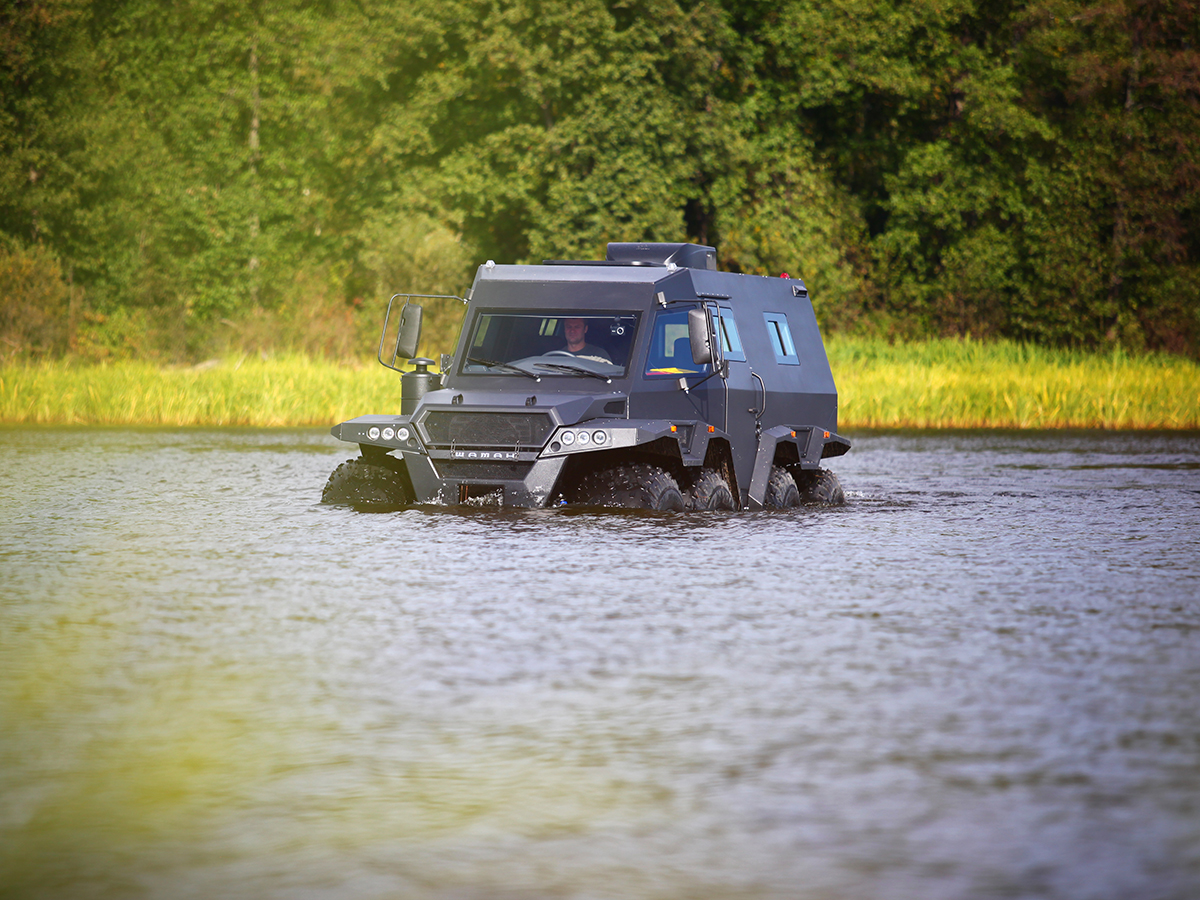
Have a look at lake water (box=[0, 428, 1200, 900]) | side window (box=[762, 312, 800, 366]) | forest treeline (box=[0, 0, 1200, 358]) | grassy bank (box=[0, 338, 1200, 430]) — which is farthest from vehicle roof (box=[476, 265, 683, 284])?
forest treeline (box=[0, 0, 1200, 358])

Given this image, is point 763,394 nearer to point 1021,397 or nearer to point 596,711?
point 596,711

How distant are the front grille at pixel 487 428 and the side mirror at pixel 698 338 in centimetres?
147

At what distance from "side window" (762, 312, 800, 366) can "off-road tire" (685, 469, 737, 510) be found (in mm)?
2334

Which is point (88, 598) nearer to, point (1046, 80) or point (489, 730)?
point (489, 730)

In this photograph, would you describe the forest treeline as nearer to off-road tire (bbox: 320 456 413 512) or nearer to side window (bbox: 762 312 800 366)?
side window (bbox: 762 312 800 366)

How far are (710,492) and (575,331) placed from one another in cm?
193

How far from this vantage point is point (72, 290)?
5194cm

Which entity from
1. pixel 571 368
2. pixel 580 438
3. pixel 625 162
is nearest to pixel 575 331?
pixel 571 368

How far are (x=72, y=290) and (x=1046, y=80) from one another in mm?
30654

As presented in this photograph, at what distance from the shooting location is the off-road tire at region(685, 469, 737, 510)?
15.1m

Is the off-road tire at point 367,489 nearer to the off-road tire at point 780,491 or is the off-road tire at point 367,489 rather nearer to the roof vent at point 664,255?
the roof vent at point 664,255

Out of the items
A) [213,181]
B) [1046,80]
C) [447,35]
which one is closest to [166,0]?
[213,181]

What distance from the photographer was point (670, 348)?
51.7 feet

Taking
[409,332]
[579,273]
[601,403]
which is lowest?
[601,403]
